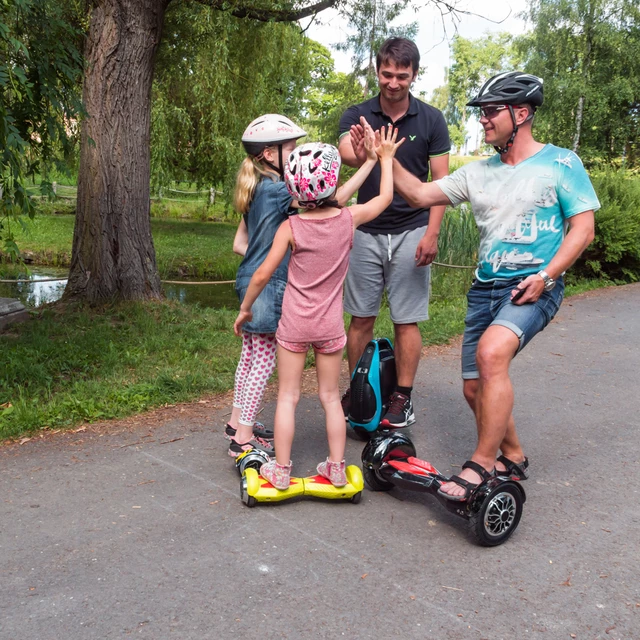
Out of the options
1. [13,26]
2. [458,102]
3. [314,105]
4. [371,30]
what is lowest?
[13,26]

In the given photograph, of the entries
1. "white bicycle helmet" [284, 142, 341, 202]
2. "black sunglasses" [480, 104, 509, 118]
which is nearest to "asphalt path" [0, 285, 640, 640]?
"white bicycle helmet" [284, 142, 341, 202]

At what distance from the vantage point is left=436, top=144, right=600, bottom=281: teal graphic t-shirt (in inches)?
133

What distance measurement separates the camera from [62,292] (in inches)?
458

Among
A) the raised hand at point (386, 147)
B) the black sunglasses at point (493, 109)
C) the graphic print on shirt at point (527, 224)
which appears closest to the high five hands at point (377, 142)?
the raised hand at point (386, 147)

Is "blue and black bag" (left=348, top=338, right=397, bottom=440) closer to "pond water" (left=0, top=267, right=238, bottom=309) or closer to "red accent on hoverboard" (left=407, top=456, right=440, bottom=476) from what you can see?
"red accent on hoverboard" (left=407, top=456, right=440, bottom=476)

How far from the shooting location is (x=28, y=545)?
3.11 metres

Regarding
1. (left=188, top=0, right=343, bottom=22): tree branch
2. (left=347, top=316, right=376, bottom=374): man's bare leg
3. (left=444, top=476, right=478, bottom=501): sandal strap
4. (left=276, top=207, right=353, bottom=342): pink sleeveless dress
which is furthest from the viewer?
(left=188, top=0, right=343, bottom=22): tree branch

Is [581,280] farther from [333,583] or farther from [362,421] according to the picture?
[333,583]

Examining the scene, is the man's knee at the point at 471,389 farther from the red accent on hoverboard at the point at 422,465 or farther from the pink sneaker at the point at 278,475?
the pink sneaker at the point at 278,475

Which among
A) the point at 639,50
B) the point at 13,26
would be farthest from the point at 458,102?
the point at 13,26

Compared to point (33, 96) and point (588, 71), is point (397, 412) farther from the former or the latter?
point (588, 71)

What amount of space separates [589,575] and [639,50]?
1173 inches

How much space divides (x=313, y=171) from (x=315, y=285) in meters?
0.53

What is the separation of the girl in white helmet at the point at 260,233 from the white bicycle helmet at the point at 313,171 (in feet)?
1.15
